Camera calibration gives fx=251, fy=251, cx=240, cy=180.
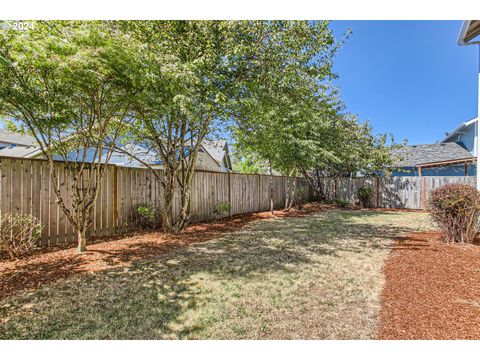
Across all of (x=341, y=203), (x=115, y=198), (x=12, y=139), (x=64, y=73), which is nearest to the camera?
(x=64, y=73)

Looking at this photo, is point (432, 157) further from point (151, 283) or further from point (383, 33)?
point (151, 283)

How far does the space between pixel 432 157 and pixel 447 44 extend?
47.9ft

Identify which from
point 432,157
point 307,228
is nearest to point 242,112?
point 307,228

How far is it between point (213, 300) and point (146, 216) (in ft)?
12.7

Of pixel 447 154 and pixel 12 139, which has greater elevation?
pixel 12 139

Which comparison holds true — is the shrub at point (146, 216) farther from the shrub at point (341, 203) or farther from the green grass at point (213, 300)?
the shrub at point (341, 203)

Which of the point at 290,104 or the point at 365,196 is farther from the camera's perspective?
the point at 365,196

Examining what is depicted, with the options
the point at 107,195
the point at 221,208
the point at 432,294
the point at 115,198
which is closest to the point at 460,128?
the point at 221,208

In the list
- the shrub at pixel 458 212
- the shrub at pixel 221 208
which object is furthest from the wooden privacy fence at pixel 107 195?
the shrub at pixel 458 212

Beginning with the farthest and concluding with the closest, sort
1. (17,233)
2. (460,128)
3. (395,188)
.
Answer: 1. (460,128)
2. (395,188)
3. (17,233)

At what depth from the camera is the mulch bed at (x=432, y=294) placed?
212 centimetres

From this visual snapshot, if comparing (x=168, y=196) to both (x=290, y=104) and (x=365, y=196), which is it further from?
(x=365, y=196)

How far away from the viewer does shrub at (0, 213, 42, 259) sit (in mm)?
3720

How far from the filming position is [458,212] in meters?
4.82
